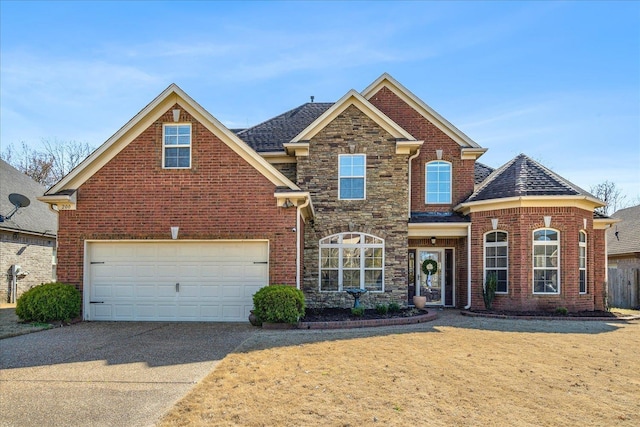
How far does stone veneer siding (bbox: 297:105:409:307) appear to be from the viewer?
1530cm

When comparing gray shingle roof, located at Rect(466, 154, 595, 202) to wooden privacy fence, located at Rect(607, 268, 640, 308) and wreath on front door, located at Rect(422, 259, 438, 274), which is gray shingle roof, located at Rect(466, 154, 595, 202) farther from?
wooden privacy fence, located at Rect(607, 268, 640, 308)

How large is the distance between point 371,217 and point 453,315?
162 inches

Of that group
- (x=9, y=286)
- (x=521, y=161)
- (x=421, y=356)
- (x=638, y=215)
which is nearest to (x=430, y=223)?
(x=521, y=161)

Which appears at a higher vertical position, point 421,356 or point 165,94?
point 165,94

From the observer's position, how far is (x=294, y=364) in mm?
7531

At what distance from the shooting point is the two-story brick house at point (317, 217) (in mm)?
12398

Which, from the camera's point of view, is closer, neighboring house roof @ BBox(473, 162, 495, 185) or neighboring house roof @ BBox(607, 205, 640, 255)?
neighboring house roof @ BBox(473, 162, 495, 185)

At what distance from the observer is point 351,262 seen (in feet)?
50.6

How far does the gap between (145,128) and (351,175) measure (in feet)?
21.8

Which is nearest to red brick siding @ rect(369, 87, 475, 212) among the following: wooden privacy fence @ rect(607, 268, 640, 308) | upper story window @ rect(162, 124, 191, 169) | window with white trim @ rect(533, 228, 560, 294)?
window with white trim @ rect(533, 228, 560, 294)

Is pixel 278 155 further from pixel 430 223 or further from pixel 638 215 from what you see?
pixel 638 215

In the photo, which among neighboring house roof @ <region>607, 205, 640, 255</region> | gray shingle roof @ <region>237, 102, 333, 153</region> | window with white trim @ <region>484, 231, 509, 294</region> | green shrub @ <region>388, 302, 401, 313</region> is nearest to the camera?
green shrub @ <region>388, 302, 401, 313</region>

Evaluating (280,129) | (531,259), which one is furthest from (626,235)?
(280,129)

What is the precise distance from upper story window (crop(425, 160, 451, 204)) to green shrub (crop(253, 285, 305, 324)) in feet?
25.9
